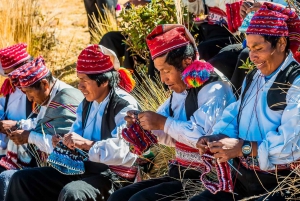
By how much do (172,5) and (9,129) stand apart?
2106 millimetres

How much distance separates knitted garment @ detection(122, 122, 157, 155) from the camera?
16.6 feet

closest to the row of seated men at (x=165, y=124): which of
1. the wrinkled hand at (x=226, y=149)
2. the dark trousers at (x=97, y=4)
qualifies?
the wrinkled hand at (x=226, y=149)

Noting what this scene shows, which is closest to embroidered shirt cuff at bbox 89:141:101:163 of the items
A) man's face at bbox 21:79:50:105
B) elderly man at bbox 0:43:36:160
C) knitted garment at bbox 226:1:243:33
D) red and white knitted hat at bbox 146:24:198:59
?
red and white knitted hat at bbox 146:24:198:59

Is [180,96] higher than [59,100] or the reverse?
higher

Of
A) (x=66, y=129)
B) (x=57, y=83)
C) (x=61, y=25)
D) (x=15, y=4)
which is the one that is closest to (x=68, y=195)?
(x=66, y=129)

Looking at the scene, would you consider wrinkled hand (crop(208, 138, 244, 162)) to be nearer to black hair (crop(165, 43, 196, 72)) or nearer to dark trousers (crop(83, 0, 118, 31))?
black hair (crop(165, 43, 196, 72))

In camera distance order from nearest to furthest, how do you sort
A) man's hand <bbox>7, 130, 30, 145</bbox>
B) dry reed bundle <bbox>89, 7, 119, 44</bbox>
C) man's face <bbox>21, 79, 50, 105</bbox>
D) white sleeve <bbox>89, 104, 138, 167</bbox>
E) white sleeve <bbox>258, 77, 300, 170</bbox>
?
white sleeve <bbox>258, 77, 300, 170</bbox> < white sleeve <bbox>89, 104, 138, 167</bbox> < man's hand <bbox>7, 130, 30, 145</bbox> < man's face <bbox>21, 79, 50, 105</bbox> < dry reed bundle <bbox>89, 7, 119, 44</bbox>

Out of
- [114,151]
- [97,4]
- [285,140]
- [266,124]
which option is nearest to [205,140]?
[266,124]

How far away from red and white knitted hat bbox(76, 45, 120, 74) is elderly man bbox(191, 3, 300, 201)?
51.8 inches

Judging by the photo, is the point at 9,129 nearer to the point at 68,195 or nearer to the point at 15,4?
the point at 68,195

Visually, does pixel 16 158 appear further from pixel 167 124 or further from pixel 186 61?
pixel 186 61

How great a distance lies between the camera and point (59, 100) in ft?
20.1

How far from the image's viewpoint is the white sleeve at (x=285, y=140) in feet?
13.9

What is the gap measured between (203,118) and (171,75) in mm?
410
